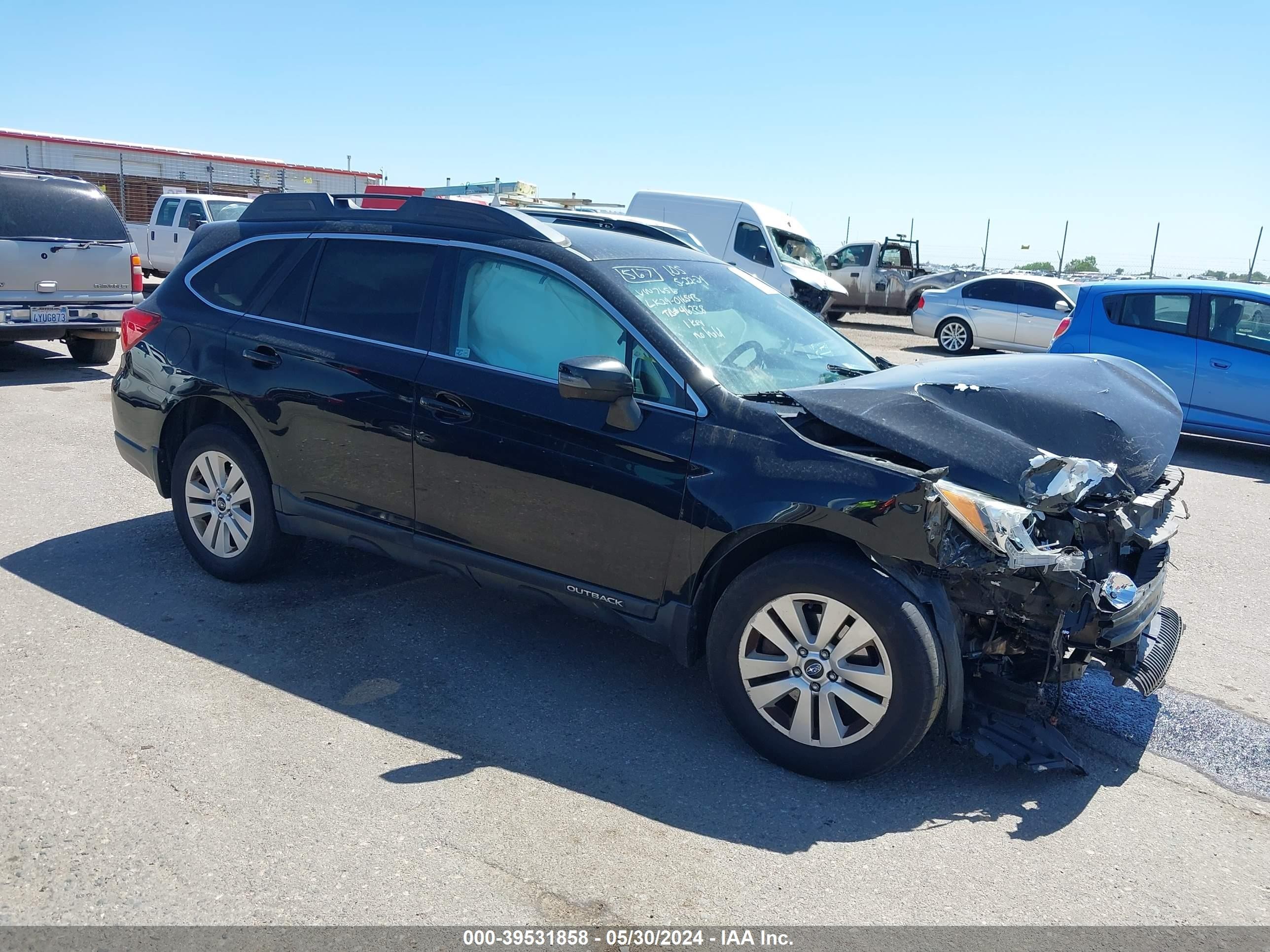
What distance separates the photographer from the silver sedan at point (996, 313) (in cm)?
1777

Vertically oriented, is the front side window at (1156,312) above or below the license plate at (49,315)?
above

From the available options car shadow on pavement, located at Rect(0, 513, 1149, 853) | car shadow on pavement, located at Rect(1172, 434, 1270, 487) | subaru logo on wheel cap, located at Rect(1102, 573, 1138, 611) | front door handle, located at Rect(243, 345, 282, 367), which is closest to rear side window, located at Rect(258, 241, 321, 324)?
front door handle, located at Rect(243, 345, 282, 367)

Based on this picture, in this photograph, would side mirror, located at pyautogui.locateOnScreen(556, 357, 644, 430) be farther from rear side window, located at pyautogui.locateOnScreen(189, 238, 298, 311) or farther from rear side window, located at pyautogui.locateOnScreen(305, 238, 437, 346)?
rear side window, located at pyautogui.locateOnScreen(189, 238, 298, 311)

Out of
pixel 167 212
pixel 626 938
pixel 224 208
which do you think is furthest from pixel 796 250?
pixel 626 938

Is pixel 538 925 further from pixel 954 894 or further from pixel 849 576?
pixel 849 576

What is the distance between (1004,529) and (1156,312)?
8373 millimetres

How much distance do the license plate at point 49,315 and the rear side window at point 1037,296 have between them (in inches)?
575

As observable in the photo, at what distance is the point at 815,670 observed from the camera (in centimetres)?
366

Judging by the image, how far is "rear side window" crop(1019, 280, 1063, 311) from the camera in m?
17.7

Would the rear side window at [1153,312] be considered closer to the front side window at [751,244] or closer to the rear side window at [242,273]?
the rear side window at [242,273]

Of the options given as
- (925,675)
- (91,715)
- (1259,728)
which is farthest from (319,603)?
(1259,728)

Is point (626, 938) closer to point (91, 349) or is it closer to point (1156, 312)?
point (1156, 312)

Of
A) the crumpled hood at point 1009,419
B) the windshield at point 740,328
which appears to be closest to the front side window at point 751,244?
the windshield at point 740,328

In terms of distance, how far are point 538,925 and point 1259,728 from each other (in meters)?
3.19
